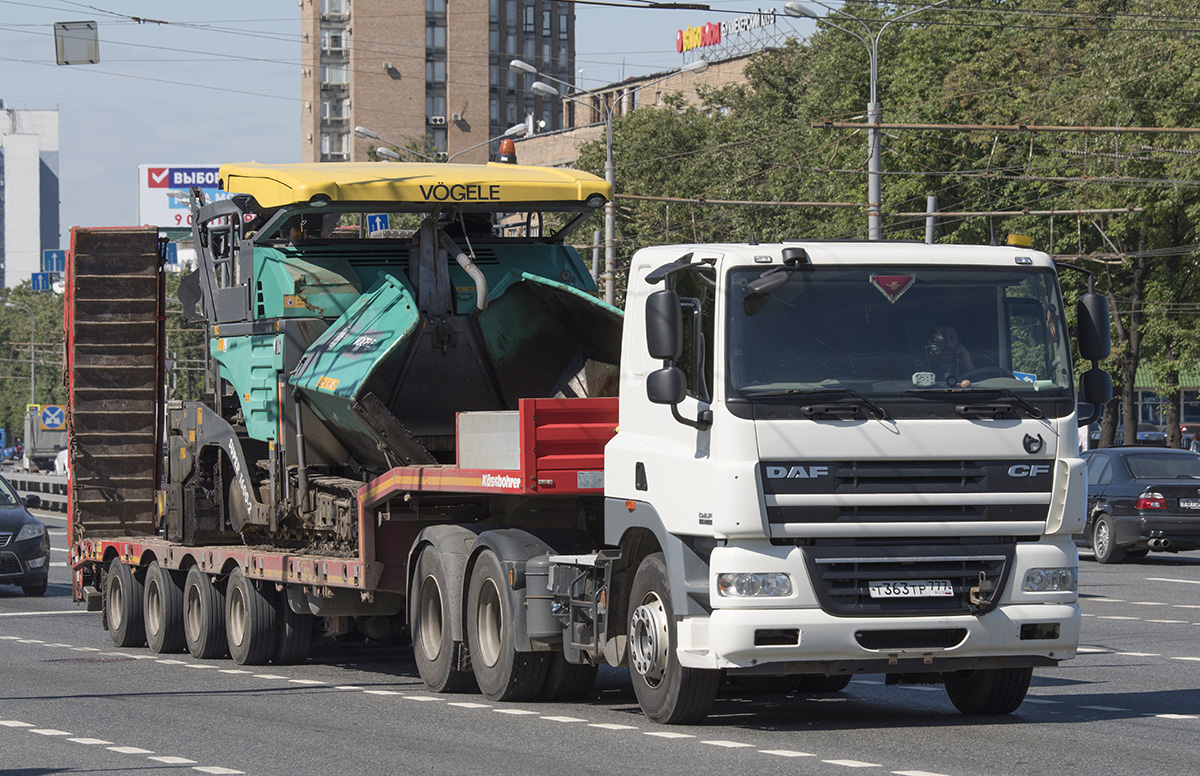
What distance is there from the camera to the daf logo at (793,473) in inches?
376

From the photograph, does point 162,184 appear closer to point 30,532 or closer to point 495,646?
point 30,532

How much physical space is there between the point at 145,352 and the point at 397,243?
4654 mm

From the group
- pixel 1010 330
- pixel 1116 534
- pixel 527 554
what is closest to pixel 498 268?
pixel 527 554

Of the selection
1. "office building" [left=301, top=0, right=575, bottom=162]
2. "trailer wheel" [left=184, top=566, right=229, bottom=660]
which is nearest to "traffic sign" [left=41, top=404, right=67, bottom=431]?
"trailer wheel" [left=184, top=566, right=229, bottom=660]

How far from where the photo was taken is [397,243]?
47.3 feet

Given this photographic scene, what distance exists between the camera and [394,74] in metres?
121

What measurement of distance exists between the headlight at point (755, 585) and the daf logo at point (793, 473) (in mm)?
498

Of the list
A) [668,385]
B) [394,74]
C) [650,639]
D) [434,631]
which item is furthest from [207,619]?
[394,74]

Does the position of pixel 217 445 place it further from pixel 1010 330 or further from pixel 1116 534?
pixel 1116 534

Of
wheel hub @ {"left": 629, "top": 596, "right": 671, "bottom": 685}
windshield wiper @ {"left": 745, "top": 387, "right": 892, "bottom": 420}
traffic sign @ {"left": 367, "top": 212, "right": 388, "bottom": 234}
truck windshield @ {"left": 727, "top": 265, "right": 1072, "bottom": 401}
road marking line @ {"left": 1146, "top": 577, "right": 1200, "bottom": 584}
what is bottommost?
road marking line @ {"left": 1146, "top": 577, "right": 1200, "bottom": 584}

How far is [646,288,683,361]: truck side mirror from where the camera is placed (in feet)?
31.7

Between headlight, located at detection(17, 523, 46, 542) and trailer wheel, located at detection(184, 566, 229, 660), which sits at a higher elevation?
headlight, located at detection(17, 523, 46, 542)

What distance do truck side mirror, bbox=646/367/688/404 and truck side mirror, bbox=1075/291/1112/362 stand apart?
90.0 inches

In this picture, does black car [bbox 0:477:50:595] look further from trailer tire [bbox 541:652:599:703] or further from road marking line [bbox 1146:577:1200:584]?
road marking line [bbox 1146:577:1200:584]
